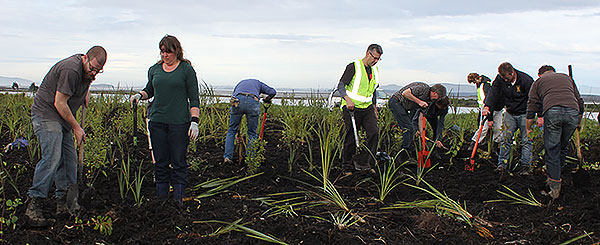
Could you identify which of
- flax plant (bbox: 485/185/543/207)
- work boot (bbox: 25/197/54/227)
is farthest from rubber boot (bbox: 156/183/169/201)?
flax plant (bbox: 485/185/543/207)

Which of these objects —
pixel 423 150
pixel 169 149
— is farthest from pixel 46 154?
pixel 423 150

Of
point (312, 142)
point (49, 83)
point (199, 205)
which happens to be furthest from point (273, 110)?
point (49, 83)

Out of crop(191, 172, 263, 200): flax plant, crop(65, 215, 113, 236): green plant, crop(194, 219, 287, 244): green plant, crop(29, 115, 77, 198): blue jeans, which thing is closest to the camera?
crop(194, 219, 287, 244): green plant

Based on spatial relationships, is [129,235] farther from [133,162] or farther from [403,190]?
[403,190]

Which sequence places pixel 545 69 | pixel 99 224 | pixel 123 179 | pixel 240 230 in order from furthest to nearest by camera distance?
pixel 545 69 → pixel 123 179 → pixel 240 230 → pixel 99 224

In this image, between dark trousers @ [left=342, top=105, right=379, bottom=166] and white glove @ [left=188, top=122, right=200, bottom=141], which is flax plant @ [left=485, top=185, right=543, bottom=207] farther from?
white glove @ [left=188, top=122, right=200, bottom=141]

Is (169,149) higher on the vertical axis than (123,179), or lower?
higher

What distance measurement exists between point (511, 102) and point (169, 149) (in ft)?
14.8

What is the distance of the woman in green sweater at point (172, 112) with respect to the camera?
4191 mm

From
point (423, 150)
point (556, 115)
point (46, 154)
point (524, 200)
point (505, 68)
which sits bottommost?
point (524, 200)

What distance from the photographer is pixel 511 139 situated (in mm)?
6160

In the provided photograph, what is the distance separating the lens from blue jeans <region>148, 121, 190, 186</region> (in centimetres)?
429

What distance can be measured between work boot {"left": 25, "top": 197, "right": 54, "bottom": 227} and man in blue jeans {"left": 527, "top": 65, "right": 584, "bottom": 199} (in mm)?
5023

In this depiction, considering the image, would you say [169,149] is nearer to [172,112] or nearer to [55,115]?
[172,112]
